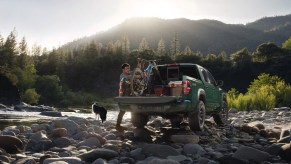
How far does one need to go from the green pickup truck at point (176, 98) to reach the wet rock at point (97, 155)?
2.13 meters

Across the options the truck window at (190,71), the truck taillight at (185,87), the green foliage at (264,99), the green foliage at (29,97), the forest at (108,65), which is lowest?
the green foliage at (29,97)

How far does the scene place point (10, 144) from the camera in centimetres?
785

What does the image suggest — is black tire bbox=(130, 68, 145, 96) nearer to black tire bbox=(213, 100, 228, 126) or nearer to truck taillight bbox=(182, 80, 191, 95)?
truck taillight bbox=(182, 80, 191, 95)

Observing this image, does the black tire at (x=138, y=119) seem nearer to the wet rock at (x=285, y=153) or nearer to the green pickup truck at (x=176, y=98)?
the green pickup truck at (x=176, y=98)

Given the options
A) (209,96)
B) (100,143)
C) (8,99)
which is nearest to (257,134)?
(209,96)

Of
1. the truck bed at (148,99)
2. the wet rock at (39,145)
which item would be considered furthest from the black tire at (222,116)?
the wet rock at (39,145)

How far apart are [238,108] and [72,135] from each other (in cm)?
1477

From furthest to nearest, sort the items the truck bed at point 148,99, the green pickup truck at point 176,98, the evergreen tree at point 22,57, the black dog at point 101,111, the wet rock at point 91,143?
the evergreen tree at point 22,57
the black dog at point 101,111
the green pickup truck at point 176,98
the truck bed at point 148,99
the wet rock at point 91,143

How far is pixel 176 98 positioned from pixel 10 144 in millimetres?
4064

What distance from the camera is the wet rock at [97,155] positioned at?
6.46 meters

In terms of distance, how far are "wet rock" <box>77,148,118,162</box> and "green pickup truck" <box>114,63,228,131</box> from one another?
2.13m

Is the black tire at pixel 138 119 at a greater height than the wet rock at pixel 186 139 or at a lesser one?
greater

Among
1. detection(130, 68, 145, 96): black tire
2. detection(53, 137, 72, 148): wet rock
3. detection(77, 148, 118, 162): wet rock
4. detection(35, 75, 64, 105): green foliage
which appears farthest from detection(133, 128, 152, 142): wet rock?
detection(35, 75, 64, 105): green foliage

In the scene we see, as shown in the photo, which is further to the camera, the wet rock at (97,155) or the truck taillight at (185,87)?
the truck taillight at (185,87)
